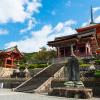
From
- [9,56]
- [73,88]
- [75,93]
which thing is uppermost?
[9,56]

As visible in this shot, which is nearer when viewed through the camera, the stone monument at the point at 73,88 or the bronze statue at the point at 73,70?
the stone monument at the point at 73,88

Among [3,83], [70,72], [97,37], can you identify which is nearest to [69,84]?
[70,72]

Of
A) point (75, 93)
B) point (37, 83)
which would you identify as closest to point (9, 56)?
point (37, 83)

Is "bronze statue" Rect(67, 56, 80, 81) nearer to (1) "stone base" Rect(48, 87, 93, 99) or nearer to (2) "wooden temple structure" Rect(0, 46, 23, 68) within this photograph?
(1) "stone base" Rect(48, 87, 93, 99)

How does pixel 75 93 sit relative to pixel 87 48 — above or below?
below

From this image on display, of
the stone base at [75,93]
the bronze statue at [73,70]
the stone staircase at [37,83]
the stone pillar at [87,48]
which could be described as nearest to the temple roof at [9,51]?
the stone pillar at [87,48]

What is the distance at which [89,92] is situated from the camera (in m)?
20.2

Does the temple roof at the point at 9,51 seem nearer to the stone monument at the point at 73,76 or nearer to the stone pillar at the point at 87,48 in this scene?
the stone pillar at the point at 87,48

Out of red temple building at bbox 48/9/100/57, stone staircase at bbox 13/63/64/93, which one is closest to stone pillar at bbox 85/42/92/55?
red temple building at bbox 48/9/100/57

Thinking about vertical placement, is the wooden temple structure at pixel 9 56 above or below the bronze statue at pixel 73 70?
above

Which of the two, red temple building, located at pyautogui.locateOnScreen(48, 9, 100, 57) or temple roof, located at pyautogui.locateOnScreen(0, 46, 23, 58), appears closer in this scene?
red temple building, located at pyautogui.locateOnScreen(48, 9, 100, 57)

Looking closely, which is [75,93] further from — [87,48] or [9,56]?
[9,56]

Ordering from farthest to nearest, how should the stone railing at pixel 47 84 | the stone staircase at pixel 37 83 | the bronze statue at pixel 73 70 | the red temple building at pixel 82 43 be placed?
the red temple building at pixel 82 43 < the stone staircase at pixel 37 83 < the stone railing at pixel 47 84 < the bronze statue at pixel 73 70

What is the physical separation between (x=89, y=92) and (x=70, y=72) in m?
3.23
